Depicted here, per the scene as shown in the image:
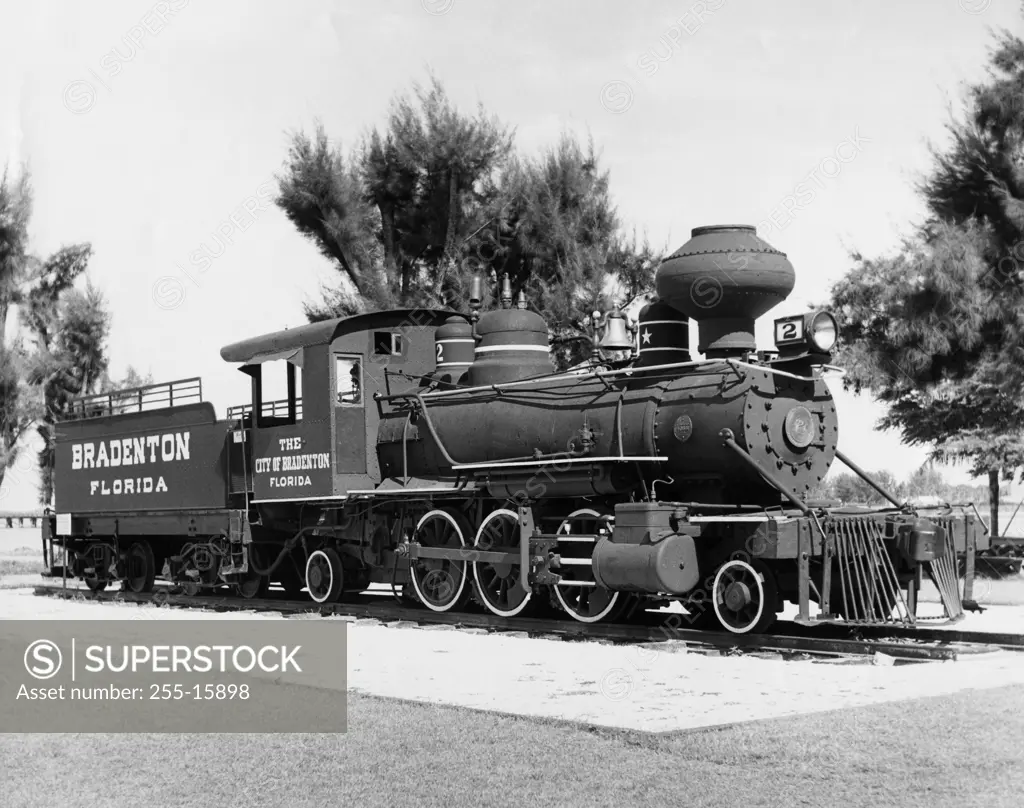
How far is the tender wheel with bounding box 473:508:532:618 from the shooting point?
43.2 ft

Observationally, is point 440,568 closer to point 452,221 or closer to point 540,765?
point 540,765

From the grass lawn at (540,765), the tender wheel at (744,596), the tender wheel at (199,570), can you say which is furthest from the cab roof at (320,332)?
the grass lawn at (540,765)

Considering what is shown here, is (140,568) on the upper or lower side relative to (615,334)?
lower

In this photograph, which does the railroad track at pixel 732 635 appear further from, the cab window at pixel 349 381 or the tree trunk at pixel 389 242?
the tree trunk at pixel 389 242

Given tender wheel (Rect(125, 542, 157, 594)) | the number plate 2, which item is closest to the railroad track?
the number plate 2

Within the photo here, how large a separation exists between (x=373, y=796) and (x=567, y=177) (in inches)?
891

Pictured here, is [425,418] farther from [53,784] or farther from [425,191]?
[425,191]

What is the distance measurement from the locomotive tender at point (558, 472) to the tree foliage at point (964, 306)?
23.4ft

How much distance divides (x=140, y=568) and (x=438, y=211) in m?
11.6

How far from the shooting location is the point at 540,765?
6.34 m

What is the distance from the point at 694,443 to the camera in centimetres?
1175

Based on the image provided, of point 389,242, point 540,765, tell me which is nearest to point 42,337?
point 389,242

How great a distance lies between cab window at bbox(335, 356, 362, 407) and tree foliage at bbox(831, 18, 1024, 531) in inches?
372

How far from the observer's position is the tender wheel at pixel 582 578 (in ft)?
41.1
